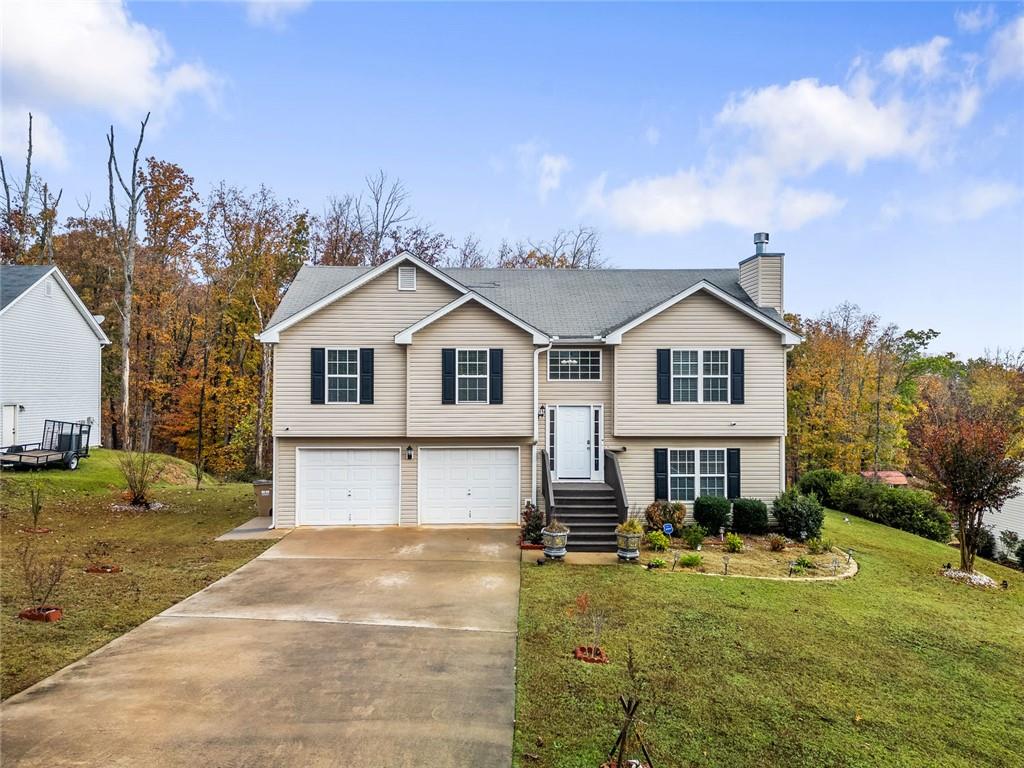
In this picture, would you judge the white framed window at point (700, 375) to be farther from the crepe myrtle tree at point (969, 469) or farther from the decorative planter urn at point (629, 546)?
the decorative planter urn at point (629, 546)

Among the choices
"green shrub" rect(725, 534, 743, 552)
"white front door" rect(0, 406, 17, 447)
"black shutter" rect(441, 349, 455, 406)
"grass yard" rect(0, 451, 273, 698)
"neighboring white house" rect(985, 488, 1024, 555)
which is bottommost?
"neighboring white house" rect(985, 488, 1024, 555)

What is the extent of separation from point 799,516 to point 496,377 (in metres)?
8.27

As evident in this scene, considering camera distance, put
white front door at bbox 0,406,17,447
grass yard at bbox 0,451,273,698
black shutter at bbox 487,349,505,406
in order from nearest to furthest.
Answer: grass yard at bbox 0,451,273,698 < black shutter at bbox 487,349,505,406 < white front door at bbox 0,406,17,447

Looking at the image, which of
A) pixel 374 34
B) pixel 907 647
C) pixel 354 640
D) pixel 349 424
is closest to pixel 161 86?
pixel 374 34

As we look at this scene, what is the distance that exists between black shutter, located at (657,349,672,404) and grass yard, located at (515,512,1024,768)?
17.7ft

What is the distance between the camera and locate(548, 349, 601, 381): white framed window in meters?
15.8

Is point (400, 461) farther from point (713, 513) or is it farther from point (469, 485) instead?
point (713, 513)

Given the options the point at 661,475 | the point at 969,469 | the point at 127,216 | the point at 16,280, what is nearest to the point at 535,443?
the point at 661,475

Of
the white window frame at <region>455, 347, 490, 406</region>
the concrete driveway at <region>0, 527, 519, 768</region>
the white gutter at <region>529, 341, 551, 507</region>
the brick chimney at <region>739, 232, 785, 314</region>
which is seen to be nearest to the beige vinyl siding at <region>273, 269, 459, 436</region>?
the white window frame at <region>455, 347, 490, 406</region>

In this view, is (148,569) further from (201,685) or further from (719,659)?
(719,659)

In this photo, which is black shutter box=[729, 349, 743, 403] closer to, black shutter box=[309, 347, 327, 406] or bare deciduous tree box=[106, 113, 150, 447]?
black shutter box=[309, 347, 327, 406]

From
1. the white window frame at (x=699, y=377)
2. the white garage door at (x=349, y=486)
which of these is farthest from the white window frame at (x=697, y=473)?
the white garage door at (x=349, y=486)

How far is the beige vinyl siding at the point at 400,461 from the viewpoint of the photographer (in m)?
15.1

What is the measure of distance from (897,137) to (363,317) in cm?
1885
